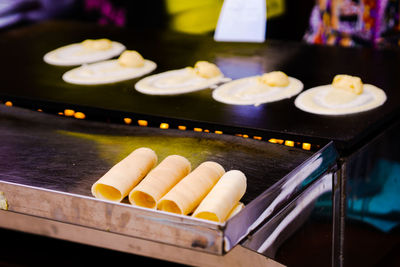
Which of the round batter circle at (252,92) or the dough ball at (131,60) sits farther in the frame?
the dough ball at (131,60)

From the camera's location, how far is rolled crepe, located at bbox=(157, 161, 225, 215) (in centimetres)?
153

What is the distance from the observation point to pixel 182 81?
268 centimetres

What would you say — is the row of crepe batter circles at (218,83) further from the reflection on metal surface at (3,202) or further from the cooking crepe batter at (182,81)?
the reflection on metal surface at (3,202)

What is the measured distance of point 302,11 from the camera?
182 inches

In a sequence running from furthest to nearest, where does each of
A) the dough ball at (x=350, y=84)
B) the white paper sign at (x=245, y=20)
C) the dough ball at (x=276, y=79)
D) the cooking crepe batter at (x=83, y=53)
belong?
the white paper sign at (x=245, y=20) < the cooking crepe batter at (x=83, y=53) < the dough ball at (x=276, y=79) < the dough ball at (x=350, y=84)

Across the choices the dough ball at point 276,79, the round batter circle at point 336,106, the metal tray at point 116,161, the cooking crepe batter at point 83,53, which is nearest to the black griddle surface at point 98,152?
the metal tray at point 116,161

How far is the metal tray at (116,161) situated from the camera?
1462 millimetres

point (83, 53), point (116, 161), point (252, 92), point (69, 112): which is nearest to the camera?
point (116, 161)

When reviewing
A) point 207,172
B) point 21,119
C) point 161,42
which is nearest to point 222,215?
point 207,172

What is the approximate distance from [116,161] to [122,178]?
1.19ft

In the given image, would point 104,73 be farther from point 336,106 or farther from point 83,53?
point 336,106

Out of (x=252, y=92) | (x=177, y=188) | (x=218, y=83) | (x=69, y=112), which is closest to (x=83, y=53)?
(x=69, y=112)

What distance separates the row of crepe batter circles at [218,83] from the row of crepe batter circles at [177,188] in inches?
29.3

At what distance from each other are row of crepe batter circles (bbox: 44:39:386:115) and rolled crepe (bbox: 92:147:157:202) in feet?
2.52
